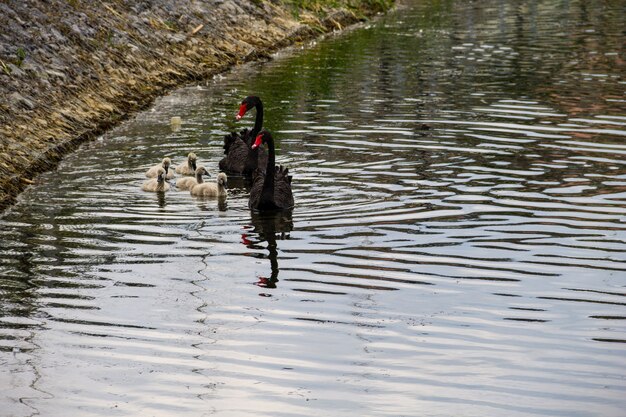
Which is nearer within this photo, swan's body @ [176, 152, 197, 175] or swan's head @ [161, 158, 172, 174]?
swan's head @ [161, 158, 172, 174]

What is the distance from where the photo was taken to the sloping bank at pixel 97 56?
2217cm

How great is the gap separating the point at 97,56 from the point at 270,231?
12.9 m

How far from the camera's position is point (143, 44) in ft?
103

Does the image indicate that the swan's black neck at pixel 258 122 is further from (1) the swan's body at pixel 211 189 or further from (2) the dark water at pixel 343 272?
(1) the swan's body at pixel 211 189

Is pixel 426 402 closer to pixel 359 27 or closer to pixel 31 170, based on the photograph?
pixel 31 170

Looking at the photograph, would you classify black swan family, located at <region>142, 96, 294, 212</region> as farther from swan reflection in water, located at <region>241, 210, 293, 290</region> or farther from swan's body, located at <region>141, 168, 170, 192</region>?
swan reflection in water, located at <region>241, 210, 293, 290</region>

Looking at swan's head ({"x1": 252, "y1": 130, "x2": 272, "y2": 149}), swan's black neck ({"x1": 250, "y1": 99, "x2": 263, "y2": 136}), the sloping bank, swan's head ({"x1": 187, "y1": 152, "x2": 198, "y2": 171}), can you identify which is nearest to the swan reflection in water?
swan's head ({"x1": 252, "y1": 130, "x2": 272, "y2": 149})

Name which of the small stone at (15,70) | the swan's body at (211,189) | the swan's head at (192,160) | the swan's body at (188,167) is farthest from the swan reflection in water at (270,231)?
the small stone at (15,70)

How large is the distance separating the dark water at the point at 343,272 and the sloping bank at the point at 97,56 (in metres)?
0.66

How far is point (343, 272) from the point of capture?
14.3m

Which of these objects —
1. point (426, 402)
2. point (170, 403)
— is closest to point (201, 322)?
point (170, 403)

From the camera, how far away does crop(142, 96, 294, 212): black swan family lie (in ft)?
59.2

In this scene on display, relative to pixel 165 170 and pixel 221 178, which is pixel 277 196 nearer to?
pixel 221 178

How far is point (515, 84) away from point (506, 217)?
13.5 metres
